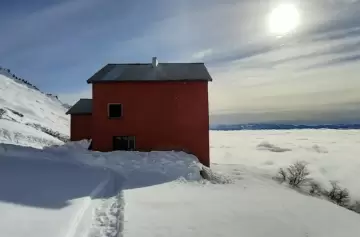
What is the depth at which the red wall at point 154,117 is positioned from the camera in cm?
2202

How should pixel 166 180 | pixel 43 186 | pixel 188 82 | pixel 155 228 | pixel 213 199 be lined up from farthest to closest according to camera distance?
pixel 188 82, pixel 166 180, pixel 213 199, pixel 43 186, pixel 155 228

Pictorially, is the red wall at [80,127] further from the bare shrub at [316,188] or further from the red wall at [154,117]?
the bare shrub at [316,188]

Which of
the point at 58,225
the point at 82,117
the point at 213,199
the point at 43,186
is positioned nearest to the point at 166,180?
the point at 213,199

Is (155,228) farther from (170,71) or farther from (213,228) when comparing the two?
(170,71)

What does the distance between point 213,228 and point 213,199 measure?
142 inches

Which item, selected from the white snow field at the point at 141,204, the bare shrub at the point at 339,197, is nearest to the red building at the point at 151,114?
the white snow field at the point at 141,204

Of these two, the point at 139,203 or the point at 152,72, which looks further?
the point at 152,72

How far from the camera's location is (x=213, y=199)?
12.6 meters

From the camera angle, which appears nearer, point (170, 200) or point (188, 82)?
point (170, 200)

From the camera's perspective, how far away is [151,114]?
22062 mm

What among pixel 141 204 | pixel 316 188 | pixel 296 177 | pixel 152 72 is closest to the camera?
pixel 141 204

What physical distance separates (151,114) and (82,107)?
1602 centimetres

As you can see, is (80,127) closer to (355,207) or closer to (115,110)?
(115,110)

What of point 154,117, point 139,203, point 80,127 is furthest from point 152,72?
point 80,127
